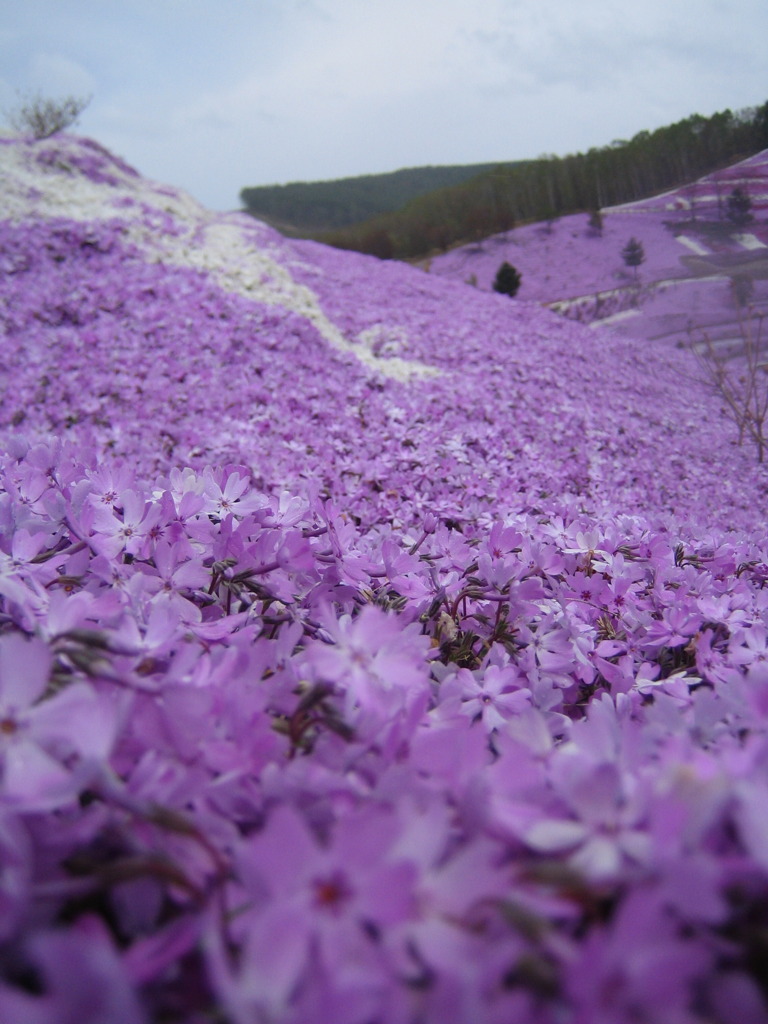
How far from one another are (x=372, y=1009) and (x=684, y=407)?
→ 359 inches

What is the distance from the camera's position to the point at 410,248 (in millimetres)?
18250

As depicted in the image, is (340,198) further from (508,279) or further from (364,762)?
(364,762)

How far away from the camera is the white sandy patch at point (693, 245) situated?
32.5 ft

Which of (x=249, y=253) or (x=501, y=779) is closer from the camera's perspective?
(x=501, y=779)

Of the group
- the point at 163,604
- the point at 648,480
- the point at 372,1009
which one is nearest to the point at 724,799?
the point at 372,1009

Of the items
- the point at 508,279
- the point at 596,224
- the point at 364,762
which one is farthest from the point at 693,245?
the point at 364,762

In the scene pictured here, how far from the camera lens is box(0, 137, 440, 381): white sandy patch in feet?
27.1

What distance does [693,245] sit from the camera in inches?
395

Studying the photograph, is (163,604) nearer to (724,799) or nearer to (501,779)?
(501,779)

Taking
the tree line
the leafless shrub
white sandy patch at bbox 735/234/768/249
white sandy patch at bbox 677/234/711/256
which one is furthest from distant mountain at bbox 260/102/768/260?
the leafless shrub

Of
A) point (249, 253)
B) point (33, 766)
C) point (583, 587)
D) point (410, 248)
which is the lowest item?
point (583, 587)

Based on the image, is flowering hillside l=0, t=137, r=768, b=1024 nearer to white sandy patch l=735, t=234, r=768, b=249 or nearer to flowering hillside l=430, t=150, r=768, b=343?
white sandy patch l=735, t=234, r=768, b=249

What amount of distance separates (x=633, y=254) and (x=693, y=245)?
3.48 feet

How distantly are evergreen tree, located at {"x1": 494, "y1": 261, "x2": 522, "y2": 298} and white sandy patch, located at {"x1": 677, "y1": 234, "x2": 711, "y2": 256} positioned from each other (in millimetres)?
4108
